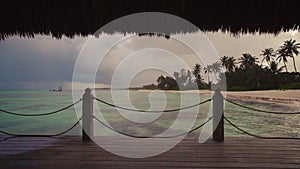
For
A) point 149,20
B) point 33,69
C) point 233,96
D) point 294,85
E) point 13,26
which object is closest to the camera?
point 149,20

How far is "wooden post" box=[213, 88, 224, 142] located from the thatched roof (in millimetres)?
1298

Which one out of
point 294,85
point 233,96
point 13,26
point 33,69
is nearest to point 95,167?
point 13,26

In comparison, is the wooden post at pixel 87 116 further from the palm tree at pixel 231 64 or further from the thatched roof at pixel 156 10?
the palm tree at pixel 231 64

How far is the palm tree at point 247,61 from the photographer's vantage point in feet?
135

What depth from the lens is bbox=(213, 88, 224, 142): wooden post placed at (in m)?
4.08

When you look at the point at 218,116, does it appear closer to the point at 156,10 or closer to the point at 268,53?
the point at 156,10

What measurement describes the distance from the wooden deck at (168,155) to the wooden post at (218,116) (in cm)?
16

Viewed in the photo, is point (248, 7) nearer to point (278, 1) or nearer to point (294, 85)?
point (278, 1)

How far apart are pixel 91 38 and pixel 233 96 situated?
117 ft

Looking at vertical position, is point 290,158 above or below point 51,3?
below

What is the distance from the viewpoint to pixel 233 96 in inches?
1442

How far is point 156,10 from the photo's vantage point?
2.79 metres

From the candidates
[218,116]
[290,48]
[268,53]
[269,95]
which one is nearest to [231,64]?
[268,53]

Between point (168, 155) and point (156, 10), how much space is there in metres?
1.91
